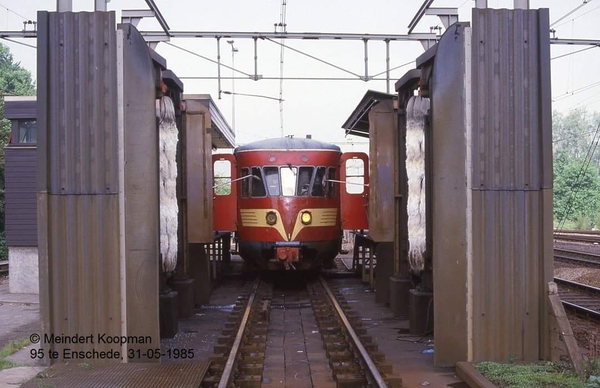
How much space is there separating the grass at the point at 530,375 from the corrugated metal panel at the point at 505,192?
328mm

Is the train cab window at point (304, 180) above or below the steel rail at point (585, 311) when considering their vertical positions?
above

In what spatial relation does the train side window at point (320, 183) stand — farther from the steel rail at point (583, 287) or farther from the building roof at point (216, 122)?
the steel rail at point (583, 287)

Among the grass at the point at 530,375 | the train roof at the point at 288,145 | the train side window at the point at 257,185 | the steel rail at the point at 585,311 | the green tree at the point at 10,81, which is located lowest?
the steel rail at the point at 585,311

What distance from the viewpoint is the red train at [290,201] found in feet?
45.1

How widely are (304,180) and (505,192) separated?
7.38 m

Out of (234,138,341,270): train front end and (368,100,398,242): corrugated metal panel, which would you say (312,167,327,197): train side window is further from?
(368,100,398,242): corrugated metal panel

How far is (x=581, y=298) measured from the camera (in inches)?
501

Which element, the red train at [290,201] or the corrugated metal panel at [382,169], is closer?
the corrugated metal panel at [382,169]

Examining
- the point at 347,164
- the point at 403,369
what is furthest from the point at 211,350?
the point at 347,164

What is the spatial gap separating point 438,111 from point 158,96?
333 cm

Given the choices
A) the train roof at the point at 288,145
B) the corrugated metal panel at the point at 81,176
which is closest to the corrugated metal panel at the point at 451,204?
the corrugated metal panel at the point at 81,176

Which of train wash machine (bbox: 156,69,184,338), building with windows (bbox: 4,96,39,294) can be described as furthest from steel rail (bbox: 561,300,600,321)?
building with windows (bbox: 4,96,39,294)

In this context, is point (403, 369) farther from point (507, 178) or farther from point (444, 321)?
point (507, 178)

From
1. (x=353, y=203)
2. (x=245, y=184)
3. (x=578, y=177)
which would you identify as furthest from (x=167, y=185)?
(x=578, y=177)
